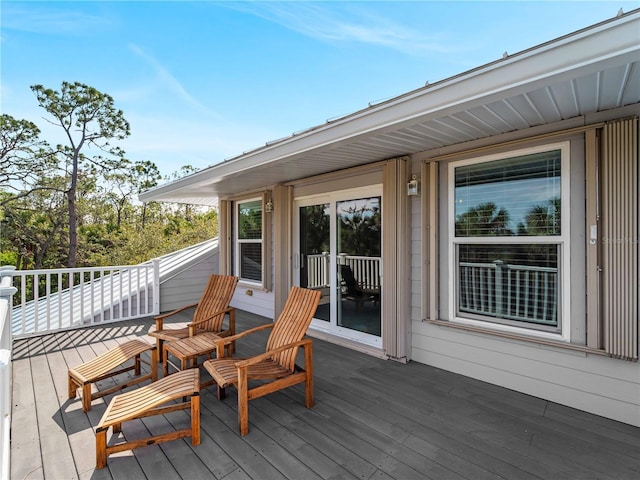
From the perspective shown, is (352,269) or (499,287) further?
(352,269)

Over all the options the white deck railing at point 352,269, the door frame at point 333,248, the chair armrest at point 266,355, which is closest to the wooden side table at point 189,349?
the chair armrest at point 266,355

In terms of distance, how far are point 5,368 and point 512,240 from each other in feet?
12.3

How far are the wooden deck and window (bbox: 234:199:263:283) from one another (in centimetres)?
347

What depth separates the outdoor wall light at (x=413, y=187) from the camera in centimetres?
371

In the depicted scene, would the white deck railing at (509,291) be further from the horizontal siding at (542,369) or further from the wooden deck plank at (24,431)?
the wooden deck plank at (24,431)

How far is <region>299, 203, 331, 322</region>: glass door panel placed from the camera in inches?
193

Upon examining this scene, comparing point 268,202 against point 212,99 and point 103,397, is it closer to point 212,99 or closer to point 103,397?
point 103,397

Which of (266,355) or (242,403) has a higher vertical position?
(266,355)

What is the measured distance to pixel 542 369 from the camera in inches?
117

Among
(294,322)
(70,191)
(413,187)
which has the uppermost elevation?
(70,191)

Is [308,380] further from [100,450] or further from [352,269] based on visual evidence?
[352,269]

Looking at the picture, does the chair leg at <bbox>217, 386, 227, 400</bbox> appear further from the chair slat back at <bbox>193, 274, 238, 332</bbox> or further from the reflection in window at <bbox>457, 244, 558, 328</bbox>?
the reflection in window at <bbox>457, 244, 558, 328</bbox>

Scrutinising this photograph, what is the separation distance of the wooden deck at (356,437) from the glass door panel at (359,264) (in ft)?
3.61

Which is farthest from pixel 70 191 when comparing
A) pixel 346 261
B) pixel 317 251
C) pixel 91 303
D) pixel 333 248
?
pixel 346 261
